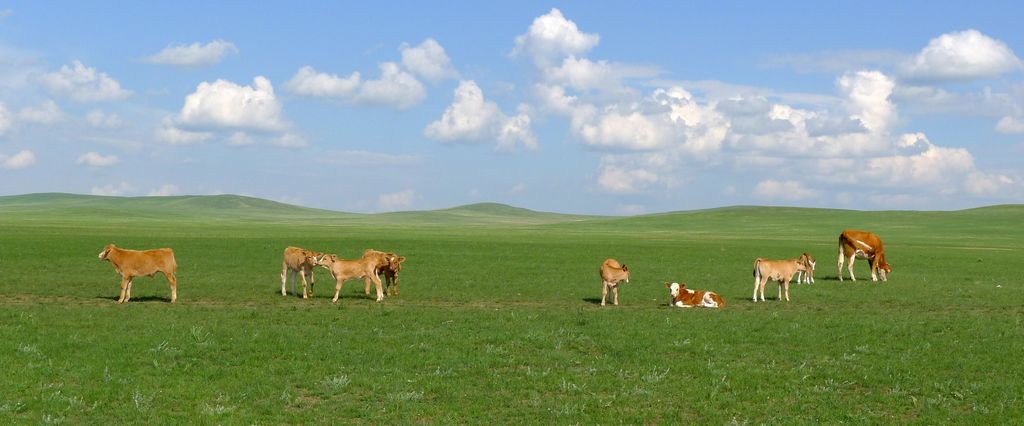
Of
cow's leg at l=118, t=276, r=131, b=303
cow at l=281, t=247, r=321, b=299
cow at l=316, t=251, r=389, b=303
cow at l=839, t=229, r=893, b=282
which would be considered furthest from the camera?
cow at l=839, t=229, r=893, b=282

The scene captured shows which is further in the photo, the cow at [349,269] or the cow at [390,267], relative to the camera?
the cow at [390,267]

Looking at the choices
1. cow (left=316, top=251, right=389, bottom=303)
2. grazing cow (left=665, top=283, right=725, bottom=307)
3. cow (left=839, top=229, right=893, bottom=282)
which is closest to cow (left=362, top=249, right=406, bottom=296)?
A: cow (left=316, top=251, right=389, bottom=303)

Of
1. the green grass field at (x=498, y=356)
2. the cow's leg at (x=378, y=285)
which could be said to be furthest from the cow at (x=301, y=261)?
the cow's leg at (x=378, y=285)

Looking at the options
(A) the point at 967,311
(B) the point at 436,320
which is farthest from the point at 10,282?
(A) the point at 967,311

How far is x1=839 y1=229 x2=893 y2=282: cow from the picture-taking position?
130ft

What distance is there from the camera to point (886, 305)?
28.4 metres

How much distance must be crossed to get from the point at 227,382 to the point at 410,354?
3.87m

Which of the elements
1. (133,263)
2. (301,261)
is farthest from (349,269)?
(133,263)

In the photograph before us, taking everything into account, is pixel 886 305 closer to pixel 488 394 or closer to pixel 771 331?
pixel 771 331

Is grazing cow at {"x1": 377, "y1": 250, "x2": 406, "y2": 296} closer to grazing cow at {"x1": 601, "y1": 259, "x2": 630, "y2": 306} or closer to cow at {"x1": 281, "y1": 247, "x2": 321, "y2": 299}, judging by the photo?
cow at {"x1": 281, "y1": 247, "x2": 321, "y2": 299}

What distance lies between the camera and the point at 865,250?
40.2 meters

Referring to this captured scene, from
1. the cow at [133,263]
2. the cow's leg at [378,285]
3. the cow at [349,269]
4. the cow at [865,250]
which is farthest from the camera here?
the cow at [865,250]

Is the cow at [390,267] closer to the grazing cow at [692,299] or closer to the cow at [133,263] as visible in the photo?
the cow at [133,263]

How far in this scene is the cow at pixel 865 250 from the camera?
3950 cm
